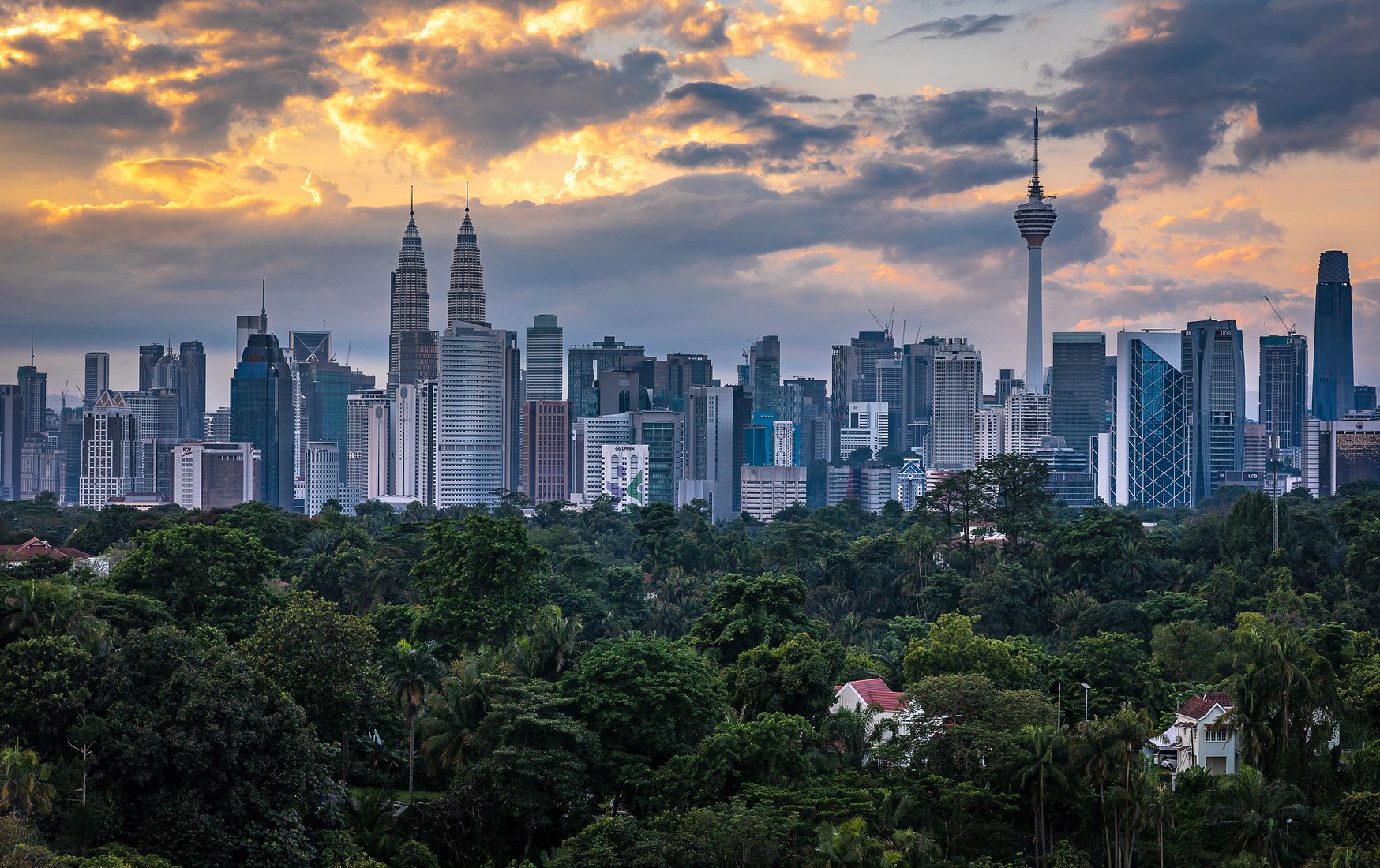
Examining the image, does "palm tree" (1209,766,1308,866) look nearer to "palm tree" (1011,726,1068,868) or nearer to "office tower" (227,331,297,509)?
"palm tree" (1011,726,1068,868)

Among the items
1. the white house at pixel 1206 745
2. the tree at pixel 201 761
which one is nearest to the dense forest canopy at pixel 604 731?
the tree at pixel 201 761

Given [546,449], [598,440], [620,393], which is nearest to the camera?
[598,440]

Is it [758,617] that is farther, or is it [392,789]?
[758,617]

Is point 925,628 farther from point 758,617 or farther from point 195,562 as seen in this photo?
point 195,562

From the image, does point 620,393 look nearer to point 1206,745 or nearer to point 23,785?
point 1206,745

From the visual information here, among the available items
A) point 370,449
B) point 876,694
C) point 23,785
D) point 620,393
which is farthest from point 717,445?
point 23,785

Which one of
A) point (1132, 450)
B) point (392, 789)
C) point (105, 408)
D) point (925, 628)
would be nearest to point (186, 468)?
point (105, 408)
